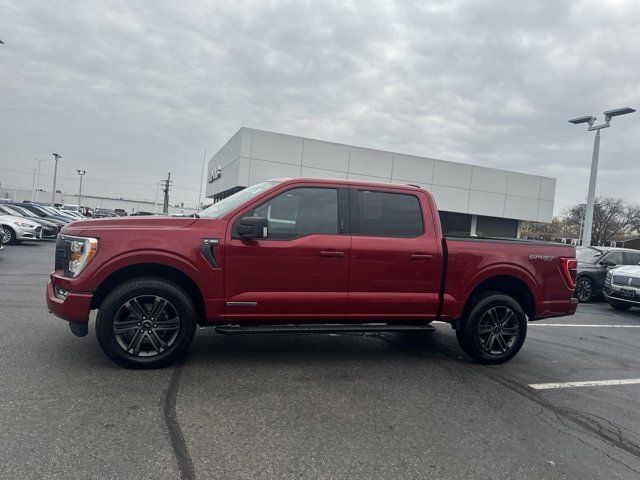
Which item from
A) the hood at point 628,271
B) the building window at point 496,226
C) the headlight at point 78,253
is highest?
the building window at point 496,226

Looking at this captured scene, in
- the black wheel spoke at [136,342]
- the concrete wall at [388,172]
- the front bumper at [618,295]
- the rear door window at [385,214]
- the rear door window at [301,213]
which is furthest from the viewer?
the concrete wall at [388,172]

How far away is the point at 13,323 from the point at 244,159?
2304 cm

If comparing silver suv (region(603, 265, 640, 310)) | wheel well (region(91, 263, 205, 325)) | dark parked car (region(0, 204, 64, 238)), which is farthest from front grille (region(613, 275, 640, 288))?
dark parked car (region(0, 204, 64, 238))

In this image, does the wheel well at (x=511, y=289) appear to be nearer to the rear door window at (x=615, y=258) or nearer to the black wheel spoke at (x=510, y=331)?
the black wheel spoke at (x=510, y=331)

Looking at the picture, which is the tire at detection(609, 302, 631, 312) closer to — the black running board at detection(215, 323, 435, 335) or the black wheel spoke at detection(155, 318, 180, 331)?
the black running board at detection(215, 323, 435, 335)

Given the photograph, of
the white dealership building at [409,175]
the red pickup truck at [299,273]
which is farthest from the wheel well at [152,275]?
the white dealership building at [409,175]

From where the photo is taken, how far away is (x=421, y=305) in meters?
5.13

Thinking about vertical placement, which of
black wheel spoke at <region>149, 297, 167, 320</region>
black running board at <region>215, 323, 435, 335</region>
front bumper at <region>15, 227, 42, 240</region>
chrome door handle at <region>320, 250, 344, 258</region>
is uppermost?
chrome door handle at <region>320, 250, 344, 258</region>

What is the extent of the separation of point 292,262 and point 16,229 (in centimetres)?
1675

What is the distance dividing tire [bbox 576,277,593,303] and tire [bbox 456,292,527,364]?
871cm

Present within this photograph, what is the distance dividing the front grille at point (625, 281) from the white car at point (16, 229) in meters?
19.2

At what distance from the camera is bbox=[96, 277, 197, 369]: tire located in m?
4.31

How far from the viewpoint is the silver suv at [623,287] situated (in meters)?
10.9

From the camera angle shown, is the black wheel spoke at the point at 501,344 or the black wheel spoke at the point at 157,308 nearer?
the black wheel spoke at the point at 157,308
